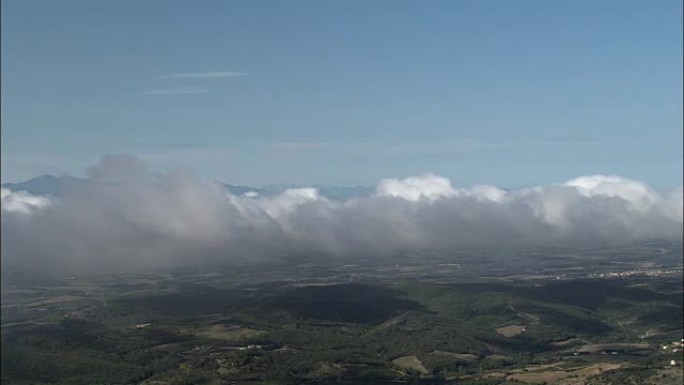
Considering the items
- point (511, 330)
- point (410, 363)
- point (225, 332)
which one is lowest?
point (410, 363)

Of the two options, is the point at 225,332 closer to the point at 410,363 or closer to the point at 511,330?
the point at 410,363

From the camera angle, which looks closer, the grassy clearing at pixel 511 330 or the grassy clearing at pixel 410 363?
the grassy clearing at pixel 410 363

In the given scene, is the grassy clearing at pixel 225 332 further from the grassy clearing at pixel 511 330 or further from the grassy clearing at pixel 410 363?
the grassy clearing at pixel 511 330

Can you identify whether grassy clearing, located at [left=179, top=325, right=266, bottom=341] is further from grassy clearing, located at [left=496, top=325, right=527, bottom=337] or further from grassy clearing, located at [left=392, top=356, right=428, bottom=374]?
grassy clearing, located at [left=496, top=325, right=527, bottom=337]

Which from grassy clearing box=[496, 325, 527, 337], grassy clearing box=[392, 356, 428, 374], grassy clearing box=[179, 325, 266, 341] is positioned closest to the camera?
grassy clearing box=[392, 356, 428, 374]

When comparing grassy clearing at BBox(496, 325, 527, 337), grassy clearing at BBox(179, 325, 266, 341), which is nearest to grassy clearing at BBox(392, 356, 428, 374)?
grassy clearing at BBox(179, 325, 266, 341)

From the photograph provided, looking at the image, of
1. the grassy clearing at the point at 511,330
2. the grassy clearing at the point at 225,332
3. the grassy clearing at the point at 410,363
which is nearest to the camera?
the grassy clearing at the point at 410,363

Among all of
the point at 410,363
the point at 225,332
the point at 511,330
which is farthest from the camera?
the point at 511,330

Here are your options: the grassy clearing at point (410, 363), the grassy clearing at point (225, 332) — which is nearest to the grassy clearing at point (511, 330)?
the grassy clearing at point (410, 363)

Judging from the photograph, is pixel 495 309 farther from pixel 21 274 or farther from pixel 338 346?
pixel 21 274

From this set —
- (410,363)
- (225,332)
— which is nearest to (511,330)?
(410,363)

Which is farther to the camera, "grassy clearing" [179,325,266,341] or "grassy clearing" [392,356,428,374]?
"grassy clearing" [179,325,266,341]
